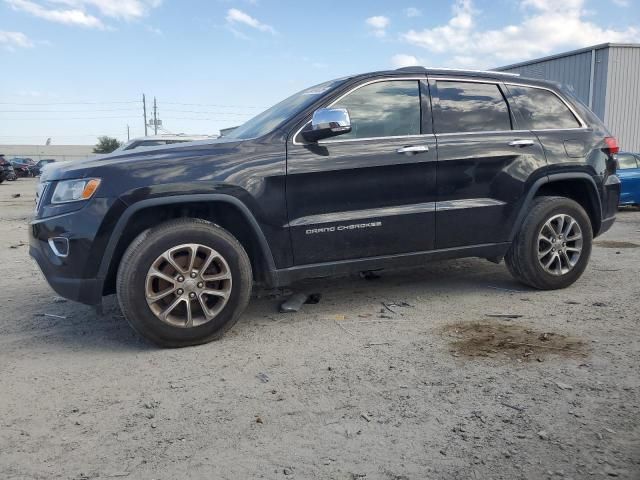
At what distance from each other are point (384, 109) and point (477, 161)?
0.91 meters

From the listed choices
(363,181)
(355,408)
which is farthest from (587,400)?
(363,181)

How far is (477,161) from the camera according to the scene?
4504 mm

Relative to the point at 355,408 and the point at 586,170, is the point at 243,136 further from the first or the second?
the point at 586,170

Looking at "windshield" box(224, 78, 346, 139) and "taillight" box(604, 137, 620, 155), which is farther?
"taillight" box(604, 137, 620, 155)

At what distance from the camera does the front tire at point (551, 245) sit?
187 inches

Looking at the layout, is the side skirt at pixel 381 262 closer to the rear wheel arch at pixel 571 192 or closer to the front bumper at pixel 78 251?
the rear wheel arch at pixel 571 192

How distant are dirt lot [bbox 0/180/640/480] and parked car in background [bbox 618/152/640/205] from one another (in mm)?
8860

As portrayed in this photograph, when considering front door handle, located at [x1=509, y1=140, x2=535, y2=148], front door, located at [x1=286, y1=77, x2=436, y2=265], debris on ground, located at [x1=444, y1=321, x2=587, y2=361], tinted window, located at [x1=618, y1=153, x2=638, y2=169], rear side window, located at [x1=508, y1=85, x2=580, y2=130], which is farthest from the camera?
tinted window, located at [x1=618, y1=153, x2=638, y2=169]

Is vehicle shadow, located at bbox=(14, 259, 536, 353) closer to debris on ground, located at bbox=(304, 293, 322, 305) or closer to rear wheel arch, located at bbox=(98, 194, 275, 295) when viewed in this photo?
debris on ground, located at bbox=(304, 293, 322, 305)

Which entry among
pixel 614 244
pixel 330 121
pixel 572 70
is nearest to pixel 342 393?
pixel 330 121

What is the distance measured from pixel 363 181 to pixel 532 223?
5.57 feet

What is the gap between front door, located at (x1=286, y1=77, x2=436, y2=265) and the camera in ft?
13.0

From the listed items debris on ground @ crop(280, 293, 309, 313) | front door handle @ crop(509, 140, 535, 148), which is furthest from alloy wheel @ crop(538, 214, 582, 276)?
debris on ground @ crop(280, 293, 309, 313)

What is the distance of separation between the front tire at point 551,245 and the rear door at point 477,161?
0.67 ft
